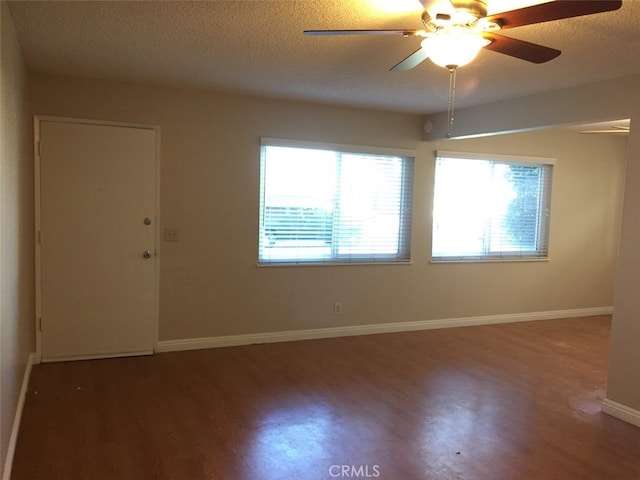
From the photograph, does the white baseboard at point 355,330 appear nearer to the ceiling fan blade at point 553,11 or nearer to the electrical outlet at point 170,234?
the electrical outlet at point 170,234

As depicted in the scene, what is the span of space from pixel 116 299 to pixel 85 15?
2.44 metres

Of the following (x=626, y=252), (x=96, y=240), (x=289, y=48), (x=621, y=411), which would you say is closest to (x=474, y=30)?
(x=289, y=48)

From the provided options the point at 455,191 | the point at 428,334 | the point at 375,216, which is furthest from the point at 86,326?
the point at 455,191

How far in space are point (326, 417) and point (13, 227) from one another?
7.03 ft

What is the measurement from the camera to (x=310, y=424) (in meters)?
3.19

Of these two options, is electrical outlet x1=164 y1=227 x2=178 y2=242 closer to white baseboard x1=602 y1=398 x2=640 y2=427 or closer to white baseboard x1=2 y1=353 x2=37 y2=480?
white baseboard x1=2 y1=353 x2=37 y2=480

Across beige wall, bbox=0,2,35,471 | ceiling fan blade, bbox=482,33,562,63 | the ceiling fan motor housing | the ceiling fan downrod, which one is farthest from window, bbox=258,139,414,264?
the ceiling fan motor housing

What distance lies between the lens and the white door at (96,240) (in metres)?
4.12

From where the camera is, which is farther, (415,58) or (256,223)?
(256,223)

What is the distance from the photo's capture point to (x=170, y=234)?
4.52 m

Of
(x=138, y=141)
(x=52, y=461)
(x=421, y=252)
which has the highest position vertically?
(x=138, y=141)

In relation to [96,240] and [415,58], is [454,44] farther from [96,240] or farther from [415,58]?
[96,240]

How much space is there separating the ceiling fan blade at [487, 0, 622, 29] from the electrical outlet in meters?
3.24

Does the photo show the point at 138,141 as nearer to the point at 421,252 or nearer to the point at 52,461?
the point at 52,461
